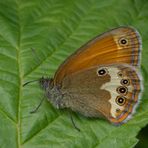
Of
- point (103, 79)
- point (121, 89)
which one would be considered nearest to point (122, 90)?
point (121, 89)

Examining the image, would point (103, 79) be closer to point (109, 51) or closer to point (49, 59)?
point (109, 51)

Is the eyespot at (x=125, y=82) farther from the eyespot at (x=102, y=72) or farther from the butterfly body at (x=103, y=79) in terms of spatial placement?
the eyespot at (x=102, y=72)

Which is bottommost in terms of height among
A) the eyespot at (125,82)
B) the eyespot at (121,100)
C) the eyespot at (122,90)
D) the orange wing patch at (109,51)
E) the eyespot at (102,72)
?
the eyespot at (121,100)

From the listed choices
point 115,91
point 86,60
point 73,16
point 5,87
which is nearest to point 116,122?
point 115,91

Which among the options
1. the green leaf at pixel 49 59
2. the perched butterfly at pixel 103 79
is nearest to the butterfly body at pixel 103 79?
the perched butterfly at pixel 103 79

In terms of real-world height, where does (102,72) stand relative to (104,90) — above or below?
above

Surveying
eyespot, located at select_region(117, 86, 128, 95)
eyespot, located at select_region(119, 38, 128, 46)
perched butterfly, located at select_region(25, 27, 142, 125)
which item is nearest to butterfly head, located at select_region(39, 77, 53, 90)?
perched butterfly, located at select_region(25, 27, 142, 125)

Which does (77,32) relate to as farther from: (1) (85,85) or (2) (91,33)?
(1) (85,85)
